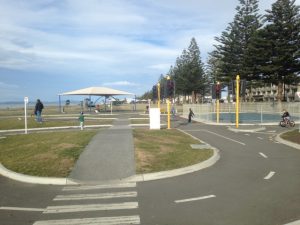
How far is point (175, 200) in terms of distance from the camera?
8.67m

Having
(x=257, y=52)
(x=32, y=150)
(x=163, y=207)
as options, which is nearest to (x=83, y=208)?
(x=163, y=207)

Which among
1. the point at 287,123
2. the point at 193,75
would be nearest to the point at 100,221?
the point at 287,123

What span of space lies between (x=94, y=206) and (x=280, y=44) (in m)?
50.9

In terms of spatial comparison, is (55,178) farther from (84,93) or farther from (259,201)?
(84,93)

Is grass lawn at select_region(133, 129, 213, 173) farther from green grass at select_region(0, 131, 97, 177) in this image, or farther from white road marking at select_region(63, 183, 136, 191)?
green grass at select_region(0, 131, 97, 177)

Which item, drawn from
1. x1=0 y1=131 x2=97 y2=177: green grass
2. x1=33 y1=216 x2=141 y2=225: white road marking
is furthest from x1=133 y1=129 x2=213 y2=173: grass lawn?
x1=33 y1=216 x2=141 y2=225: white road marking

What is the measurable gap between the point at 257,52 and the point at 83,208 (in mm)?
51751

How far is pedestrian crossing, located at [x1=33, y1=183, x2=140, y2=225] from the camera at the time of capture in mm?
7348

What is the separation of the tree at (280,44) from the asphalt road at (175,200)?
44840 mm

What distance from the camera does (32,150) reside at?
50.9 ft

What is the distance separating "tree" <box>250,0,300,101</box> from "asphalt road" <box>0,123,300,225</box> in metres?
44.8

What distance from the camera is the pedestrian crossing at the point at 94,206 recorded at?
7.35m

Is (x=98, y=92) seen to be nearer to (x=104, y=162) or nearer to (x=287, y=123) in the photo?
(x=287, y=123)

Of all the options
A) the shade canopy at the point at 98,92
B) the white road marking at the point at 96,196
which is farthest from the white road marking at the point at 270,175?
the shade canopy at the point at 98,92
